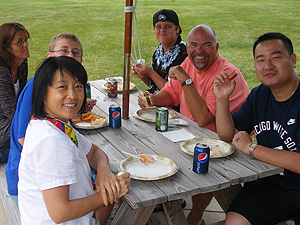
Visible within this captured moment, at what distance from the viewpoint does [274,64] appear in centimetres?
225

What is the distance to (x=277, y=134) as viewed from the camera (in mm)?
2230

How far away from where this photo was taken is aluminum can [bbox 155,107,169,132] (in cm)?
245

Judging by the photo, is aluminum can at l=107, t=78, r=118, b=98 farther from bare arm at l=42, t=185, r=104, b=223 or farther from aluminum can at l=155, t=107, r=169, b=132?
bare arm at l=42, t=185, r=104, b=223

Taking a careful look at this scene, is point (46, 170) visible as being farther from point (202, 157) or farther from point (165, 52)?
point (165, 52)

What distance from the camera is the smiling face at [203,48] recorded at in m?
3.01

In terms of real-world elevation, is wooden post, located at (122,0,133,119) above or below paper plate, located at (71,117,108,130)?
above

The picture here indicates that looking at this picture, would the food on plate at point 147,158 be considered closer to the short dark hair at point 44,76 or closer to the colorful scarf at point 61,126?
the colorful scarf at point 61,126

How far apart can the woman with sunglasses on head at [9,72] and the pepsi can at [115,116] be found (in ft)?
2.97

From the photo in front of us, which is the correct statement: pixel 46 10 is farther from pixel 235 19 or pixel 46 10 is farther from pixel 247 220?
pixel 247 220

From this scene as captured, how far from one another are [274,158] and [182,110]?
1.30m

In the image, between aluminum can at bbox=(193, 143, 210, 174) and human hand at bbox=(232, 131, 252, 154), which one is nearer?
aluminum can at bbox=(193, 143, 210, 174)

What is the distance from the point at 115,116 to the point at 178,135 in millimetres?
457

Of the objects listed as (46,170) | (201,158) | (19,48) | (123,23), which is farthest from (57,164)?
(123,23)

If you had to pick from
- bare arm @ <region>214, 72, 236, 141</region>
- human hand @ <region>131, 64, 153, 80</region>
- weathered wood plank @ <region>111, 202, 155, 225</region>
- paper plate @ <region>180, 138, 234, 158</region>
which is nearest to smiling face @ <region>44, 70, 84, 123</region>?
weathered wood plank @ <region>111, 202, 155, 225</region>
